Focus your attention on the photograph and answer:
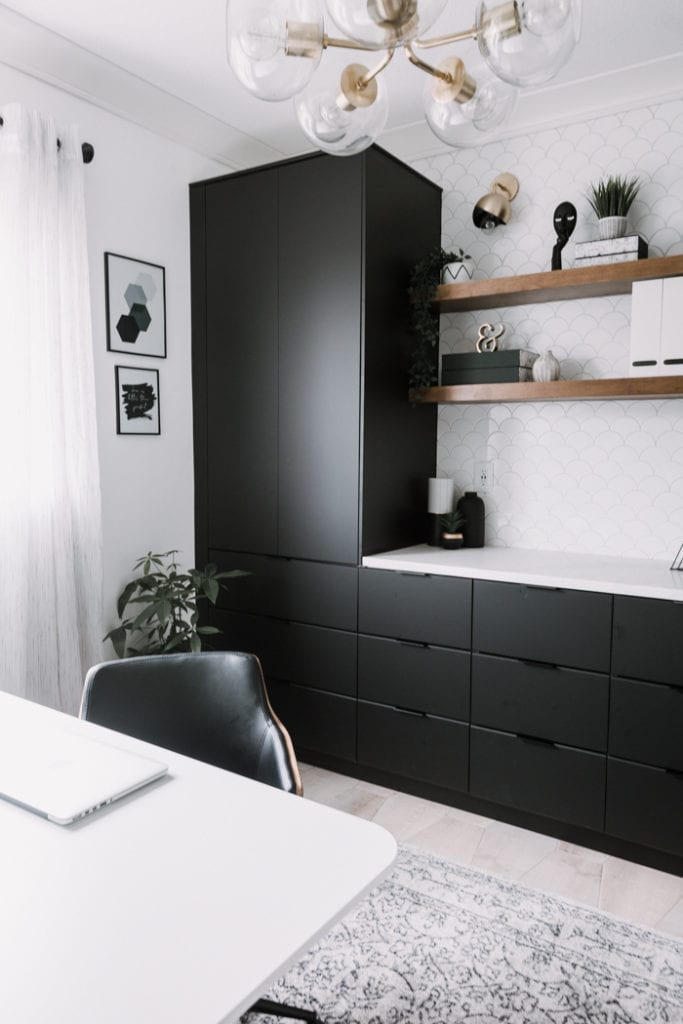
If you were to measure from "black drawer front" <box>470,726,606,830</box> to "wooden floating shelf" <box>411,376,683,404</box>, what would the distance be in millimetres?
1252

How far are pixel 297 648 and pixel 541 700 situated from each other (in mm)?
1021

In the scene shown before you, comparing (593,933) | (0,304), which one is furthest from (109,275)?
(593,933)

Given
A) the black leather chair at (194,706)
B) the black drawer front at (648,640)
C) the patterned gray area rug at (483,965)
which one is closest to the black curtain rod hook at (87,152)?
the black leather chair at (194,706)

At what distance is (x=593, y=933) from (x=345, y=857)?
1.43m

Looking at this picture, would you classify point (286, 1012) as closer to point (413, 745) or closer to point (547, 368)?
point (413, 745)

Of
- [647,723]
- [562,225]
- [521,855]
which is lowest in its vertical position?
[521,855]

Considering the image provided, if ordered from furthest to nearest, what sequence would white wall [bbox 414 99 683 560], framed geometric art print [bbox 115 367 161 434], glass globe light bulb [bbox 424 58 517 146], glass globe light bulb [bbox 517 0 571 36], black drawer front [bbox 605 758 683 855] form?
framed geometric art print [bbox 115 367 161 434] < white wall [bbox 414 99 683 560] < black drawer front [bbox 605 758 683 855] < glass globe light bulb [bbox 424 58 517 146] < glass globe light bulb [bbox 517 0 571 36]

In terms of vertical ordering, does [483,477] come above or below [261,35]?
below

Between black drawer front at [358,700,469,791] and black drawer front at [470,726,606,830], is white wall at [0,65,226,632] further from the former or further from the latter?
black drawer front at [470,726,606,830]

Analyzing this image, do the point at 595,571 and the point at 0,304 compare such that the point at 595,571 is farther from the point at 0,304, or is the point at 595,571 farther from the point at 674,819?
the point at 0,304

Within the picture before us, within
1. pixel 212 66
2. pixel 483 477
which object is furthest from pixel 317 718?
pixel 212 66

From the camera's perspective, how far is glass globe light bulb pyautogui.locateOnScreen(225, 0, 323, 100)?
1161mm

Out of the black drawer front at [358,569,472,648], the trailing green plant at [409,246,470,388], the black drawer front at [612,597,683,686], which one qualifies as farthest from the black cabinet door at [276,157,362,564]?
the black drawer front at [612,597,683,686]

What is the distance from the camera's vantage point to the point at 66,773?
4.12 feet
